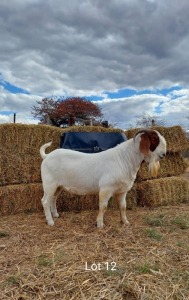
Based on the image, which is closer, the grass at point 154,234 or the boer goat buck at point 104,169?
the grass at point 154,234

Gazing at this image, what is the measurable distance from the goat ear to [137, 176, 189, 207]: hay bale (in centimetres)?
199

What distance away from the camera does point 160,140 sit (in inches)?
175

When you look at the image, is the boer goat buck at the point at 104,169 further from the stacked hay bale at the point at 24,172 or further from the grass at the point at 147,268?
the grass at the point at 147,268

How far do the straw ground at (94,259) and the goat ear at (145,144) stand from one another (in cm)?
117

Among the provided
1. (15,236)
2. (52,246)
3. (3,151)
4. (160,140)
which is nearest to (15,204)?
(3,151)

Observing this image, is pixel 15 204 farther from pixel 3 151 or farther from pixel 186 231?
pixel 186 231

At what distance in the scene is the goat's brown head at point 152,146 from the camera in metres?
4.46

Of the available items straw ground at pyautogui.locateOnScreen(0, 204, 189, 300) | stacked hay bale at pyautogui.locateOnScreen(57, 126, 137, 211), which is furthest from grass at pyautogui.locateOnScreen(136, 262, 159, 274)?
stacked hay bale at pyautogui.locateOnScreen(57, 126, 137, 211)

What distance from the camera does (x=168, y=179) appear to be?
263 inches

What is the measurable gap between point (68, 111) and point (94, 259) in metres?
18.0

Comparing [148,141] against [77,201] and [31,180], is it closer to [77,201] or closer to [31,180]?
[77,201]

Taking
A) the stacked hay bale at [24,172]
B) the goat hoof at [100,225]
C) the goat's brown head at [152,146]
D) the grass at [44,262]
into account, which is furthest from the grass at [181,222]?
the grass at [44,262]

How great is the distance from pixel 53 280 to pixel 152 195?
13.2ft

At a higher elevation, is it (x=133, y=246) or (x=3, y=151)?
(x=3, y=151)
